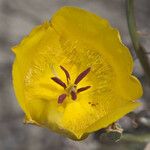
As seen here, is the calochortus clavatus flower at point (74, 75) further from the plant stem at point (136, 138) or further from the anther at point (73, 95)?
the plant stem at point (136, 138)

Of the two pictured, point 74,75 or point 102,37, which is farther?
point 74,75

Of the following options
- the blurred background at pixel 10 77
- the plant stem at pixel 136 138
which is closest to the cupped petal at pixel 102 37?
the plant stem at pixel 136 138

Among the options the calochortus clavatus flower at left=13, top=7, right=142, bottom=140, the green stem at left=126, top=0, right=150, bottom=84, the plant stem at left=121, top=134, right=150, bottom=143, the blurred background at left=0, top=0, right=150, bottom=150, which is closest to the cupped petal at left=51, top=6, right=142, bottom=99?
the calochortus clavatus flower at left=13, top=7, right=142, bottom=140

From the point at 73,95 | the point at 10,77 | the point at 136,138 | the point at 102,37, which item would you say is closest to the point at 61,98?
the point at 73,95

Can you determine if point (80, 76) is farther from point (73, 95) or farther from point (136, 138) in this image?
point (136, 138)

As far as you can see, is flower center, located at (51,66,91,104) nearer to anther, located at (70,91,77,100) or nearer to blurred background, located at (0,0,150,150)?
anther, located at (70,91,77,100)

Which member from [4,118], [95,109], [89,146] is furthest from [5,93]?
[95,109]
